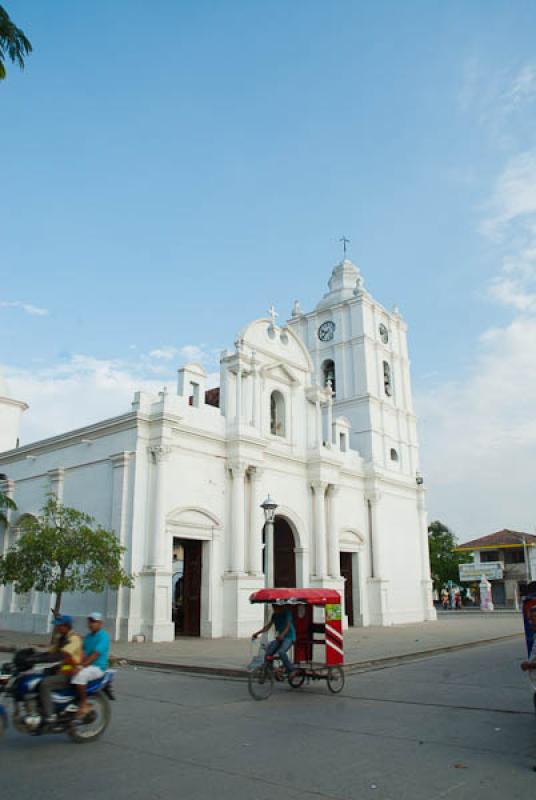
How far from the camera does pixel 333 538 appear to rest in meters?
28.4

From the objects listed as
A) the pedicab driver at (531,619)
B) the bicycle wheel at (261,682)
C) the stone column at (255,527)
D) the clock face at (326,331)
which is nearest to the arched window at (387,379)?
the clock face at (326,331)

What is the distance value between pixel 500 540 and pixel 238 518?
48.1 m

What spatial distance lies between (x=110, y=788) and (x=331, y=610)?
7.25 m

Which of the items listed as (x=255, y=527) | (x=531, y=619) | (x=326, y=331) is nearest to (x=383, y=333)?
(x=326, y=331)

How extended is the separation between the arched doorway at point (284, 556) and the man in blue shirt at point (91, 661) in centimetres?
1966

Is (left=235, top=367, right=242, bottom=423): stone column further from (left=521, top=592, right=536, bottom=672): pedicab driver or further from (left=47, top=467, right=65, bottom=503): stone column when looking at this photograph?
(left=521, top=592, right=536, bottom=672): pedicab driver

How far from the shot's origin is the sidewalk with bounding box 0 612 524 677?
14.7 m

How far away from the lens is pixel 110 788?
5766mm

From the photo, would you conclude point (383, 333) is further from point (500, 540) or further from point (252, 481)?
point (500, 540)

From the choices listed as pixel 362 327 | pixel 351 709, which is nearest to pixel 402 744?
pixel 351 709

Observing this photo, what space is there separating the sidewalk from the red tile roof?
39989 mm

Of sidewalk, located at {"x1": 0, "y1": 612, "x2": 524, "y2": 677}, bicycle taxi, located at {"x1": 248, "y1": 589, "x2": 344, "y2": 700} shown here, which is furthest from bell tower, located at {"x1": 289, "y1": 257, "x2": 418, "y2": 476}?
bicycle taxi, located at {"x1": 248, "y1": 589, "x2": 344, "y2": 700}

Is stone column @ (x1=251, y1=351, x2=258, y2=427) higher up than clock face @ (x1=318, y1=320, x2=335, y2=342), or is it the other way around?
clock face @ (x1=318, y1=320, x2=335, y2=342)

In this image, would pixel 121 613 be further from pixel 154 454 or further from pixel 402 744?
pixel 402 744
